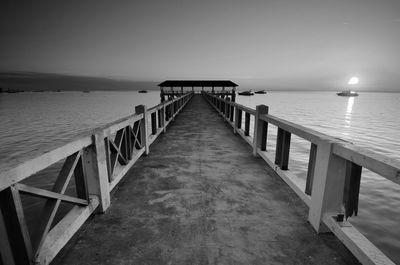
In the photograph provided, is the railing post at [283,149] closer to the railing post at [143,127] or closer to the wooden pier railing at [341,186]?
the wooden pier railing at [341,186]

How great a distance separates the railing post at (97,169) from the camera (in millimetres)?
2941

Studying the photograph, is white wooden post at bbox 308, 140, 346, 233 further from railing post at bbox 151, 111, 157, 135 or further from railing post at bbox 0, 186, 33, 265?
railing post at bbox 151, 111, 157, 135

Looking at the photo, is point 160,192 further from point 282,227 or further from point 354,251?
point 354,251

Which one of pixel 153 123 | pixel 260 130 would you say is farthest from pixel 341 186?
pixel 153 123

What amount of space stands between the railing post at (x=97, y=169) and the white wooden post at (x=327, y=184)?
311 cm

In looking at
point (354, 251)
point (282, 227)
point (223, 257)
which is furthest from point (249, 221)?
point (354, 251)

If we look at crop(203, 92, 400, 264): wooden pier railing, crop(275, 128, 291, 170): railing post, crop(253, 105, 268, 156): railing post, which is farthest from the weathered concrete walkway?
crop(253, 105, 268, 156): railing post

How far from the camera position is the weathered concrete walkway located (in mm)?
2312

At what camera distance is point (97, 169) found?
3.01 meters

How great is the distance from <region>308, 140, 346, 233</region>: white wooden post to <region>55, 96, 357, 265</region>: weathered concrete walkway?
1.04ft

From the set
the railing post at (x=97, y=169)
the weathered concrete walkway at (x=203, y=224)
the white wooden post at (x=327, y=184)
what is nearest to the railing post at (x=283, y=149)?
the weathered concrete walkway at (x=203, y=224)

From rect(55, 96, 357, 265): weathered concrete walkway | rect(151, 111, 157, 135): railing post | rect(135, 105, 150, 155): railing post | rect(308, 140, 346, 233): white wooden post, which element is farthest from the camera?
rect(151, 111, 157, 135): railing post

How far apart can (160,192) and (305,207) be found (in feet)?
8.23

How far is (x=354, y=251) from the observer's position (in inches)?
86.7
